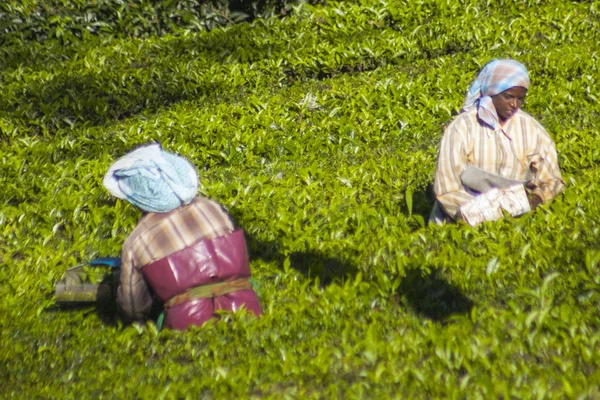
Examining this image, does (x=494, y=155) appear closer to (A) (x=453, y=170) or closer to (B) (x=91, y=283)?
(A) (x=453, y=170)

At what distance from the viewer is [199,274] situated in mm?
4035

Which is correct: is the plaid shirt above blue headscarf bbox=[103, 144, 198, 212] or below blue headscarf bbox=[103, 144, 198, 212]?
below

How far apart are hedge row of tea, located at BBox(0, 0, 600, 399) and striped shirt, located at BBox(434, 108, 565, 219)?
19 centimetres

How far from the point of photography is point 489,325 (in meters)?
3.74

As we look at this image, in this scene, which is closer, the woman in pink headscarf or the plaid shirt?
the plaid shirt

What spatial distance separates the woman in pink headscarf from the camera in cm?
478

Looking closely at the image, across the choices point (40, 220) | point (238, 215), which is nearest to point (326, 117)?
point (238, 215)

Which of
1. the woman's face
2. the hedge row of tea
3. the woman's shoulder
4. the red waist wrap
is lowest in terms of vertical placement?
the hedge row of tea

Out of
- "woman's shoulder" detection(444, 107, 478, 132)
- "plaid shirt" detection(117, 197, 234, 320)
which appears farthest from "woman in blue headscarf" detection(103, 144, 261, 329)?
"woman's shoulder" detection(444, 107, 478, 132)

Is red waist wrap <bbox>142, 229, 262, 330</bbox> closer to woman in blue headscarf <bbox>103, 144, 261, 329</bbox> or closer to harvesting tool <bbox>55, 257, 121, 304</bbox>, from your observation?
woman in blue headscarf <bbox>103, 144, 261, 329</bbox>

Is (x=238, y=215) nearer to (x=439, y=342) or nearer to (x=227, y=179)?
(x=227, y=179)

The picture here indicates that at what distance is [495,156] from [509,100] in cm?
36

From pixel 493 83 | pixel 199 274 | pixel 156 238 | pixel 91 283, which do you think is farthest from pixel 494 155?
pixel 91 283

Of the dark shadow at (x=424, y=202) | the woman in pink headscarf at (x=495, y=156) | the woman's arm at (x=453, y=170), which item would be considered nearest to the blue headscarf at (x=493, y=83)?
the woman in pink headscarf at (x=495, y=156)
